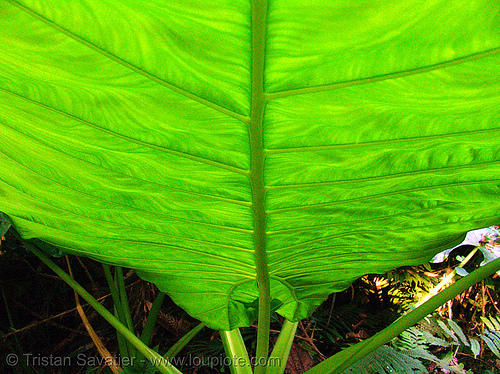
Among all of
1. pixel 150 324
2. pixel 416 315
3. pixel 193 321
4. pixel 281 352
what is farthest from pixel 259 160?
pixel 193 321

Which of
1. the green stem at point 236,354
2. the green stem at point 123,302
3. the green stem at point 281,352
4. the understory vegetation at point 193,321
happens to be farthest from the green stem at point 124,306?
the green stem at point 281,352

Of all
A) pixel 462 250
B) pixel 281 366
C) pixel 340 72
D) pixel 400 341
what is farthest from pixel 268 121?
pixel 462 250

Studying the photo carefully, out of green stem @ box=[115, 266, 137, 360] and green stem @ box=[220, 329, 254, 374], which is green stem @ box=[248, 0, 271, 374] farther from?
green stem @ box=[115, 266, 137, 360]

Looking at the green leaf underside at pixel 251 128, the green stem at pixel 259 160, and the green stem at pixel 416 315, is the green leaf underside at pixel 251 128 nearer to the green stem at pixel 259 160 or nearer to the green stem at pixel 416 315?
the green stem at pixel 259 160

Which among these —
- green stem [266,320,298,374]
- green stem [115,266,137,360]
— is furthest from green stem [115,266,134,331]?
green stem [266,320,298,374]

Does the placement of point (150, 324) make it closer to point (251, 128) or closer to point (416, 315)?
point (416, 315)
